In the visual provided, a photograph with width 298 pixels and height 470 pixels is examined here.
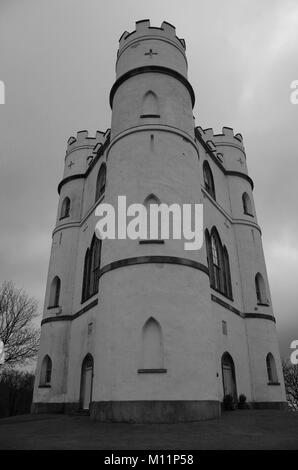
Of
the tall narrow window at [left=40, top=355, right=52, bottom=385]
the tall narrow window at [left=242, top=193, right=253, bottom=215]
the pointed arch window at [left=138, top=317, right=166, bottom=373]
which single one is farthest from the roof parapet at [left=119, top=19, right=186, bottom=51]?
the tall narrow window at [left=40, top=355, right=52, bottom=385]

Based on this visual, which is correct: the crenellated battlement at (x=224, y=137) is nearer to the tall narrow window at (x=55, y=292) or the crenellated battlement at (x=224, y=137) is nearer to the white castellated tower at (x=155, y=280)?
the white castellated tower at (x=155, y=280)

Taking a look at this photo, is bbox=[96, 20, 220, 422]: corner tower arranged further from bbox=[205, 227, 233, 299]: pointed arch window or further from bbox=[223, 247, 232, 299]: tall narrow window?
bbox=[223, 247, 232, 299]: tall narrow window

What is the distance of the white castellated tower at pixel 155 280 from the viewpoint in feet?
39.1

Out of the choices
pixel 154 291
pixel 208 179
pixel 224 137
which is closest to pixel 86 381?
pixel 154 291

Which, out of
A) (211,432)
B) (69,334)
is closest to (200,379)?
(211,432)

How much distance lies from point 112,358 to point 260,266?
43.9ft

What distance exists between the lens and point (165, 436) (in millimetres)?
8609

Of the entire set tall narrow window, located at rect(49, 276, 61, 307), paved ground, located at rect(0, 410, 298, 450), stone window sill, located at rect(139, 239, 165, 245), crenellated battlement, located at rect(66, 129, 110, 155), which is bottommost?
paved ground, located at rect(0, 410, 298, 450)

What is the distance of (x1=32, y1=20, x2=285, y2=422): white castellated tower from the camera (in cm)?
1193

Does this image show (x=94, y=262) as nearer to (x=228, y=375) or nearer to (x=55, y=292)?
(x=55, y=292)

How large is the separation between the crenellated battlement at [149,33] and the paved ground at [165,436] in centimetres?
1759

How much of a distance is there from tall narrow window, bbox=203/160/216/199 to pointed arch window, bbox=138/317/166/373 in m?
10.9

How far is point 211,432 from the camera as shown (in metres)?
9.14
